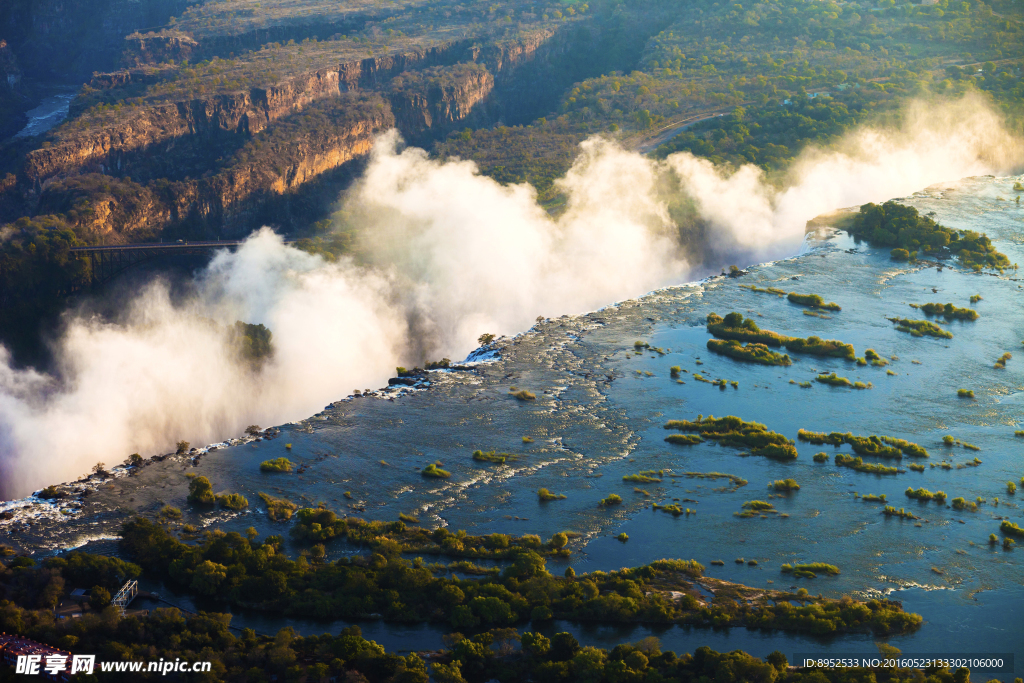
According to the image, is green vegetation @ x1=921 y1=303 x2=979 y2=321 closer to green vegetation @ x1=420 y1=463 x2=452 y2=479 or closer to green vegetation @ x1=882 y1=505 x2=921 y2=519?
green vegetation @ x1=882 y1=505 x2=921 y2=519

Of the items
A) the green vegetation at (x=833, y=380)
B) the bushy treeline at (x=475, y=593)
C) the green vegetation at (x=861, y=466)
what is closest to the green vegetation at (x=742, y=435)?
the green vegetation at (x=861, y=466)

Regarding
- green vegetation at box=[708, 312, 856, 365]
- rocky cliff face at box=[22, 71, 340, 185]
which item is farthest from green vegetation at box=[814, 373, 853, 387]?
rocky cliff face at box=[22, 71, 340, 185]

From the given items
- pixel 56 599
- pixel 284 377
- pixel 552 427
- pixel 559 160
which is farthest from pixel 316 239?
pixel 56 599

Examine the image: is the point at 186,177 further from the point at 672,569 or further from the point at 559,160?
the point at 672,569

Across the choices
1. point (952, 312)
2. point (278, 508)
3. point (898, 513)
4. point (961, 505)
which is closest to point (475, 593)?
point (278, 508)

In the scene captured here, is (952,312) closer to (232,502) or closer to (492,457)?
(492,457)
